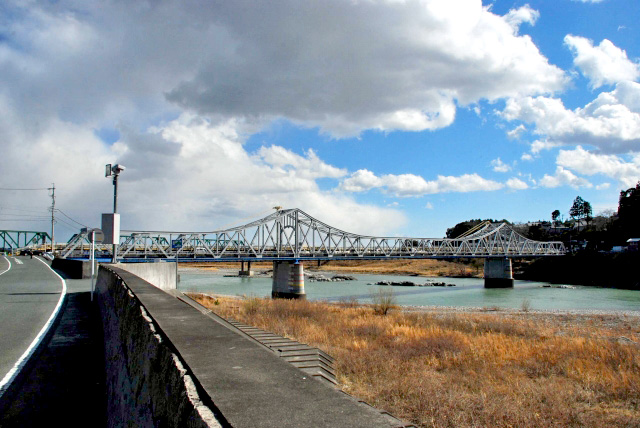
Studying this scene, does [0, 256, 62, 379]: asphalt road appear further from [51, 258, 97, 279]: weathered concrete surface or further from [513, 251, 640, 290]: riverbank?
[513, 251, 640, 290]: riverbank

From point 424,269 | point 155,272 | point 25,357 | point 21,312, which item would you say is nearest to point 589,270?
point 424,269

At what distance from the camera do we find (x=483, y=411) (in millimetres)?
7652

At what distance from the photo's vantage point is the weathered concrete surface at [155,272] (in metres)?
17.0

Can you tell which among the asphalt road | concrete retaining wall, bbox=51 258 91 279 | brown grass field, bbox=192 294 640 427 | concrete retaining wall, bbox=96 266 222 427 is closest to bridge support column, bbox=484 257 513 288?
brown grass field, bbox=192 294 640 427

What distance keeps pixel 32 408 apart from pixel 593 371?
1160 centimetres

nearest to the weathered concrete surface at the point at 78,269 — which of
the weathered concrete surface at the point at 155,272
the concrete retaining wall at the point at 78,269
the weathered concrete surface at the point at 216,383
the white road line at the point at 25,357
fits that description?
the concrete retaining wall at the point at 78,269

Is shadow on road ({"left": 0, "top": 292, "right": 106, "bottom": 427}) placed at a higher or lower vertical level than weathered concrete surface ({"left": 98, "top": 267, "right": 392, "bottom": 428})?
lower

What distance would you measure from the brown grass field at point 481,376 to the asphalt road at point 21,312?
617cm

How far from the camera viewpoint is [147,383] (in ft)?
13.3

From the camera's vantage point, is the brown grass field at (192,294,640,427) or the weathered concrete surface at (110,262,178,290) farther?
the weathered concrete surface at (110,262,178,290)

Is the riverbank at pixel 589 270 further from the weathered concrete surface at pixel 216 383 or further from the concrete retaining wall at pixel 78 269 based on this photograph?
the weathered concrete surface at pixel 216 383

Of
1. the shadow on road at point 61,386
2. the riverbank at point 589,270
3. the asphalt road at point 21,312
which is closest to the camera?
the shadow on road at point 61,386

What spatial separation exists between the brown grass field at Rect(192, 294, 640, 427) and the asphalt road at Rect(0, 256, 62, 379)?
20.2 feet

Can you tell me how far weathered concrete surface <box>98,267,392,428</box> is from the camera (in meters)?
2.41
